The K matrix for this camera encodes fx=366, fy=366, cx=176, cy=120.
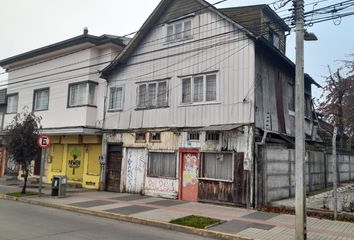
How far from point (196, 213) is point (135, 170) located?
19.6 feet

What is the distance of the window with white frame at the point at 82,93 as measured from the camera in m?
20.3

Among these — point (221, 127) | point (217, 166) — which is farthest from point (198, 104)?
point (217, 166)

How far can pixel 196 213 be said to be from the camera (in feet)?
41.9

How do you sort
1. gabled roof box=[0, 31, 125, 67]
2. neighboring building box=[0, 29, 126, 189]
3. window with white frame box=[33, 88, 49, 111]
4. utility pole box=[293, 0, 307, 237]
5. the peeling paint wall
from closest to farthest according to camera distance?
utility pole box=[293, 0, 307, 237] < the peeling paint wall < gabled roof box=[0, 31, 125, 67] < neighboring building box=[0, 29, 126, 189] < window with white frame box=[33, 88, 49, 111]

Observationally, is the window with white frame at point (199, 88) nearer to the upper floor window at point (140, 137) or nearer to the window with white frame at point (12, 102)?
the upper floor window at point (140, 137)

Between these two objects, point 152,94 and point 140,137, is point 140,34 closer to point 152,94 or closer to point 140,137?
point 152,94

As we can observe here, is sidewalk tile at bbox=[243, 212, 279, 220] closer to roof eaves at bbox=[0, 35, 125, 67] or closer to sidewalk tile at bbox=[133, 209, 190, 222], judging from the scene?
sidewalk tile at bbox=[133, 209, 190, 222]

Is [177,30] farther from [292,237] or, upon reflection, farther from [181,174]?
[292,237]

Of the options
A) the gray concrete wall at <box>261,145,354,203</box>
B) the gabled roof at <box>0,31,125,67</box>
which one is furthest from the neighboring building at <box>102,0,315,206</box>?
the gabled roof at <box>0,31,125,67</box>

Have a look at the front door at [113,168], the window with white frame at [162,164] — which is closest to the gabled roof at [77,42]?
the front door at [113,168]

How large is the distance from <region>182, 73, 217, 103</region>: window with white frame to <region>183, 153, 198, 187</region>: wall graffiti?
251 centimetres

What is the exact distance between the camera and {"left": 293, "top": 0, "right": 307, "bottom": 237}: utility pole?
28.7 ft

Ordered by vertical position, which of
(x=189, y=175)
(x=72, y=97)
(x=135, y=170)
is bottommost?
(x=189, y=175)

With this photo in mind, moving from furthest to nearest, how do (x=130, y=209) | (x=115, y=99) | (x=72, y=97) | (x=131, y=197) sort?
(x=72, y=97), (x=115, y=99), (x=131, y=197), (x=130, y=209)
